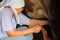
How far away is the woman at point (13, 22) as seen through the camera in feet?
3.40

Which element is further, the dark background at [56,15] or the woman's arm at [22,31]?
the woman's arm at [22,31]

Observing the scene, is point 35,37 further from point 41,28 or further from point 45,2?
point 45,2

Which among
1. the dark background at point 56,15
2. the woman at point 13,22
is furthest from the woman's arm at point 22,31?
the dark background at point 56,15

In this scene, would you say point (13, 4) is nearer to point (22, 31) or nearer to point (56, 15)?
point (22, 31)

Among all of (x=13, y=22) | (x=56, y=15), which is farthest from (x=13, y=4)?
(x=56, y=15)

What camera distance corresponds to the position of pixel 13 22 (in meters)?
1.05

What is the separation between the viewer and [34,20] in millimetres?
1109

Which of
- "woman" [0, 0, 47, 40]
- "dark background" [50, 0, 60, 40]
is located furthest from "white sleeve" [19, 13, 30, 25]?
"dark background" [50, 0, 60, 40]

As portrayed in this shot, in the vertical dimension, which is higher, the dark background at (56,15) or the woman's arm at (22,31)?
the dark background at (56,15)

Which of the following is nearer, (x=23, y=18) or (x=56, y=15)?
(x=56, y=15)

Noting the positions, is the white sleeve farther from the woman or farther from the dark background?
the dark background

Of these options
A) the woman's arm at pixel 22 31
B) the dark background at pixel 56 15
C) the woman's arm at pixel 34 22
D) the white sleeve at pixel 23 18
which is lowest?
the woman's arm at pixel 22 31

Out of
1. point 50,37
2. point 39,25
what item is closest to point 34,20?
point 39,25

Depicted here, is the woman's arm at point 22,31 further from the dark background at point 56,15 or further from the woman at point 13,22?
the dark background at point 56,15
